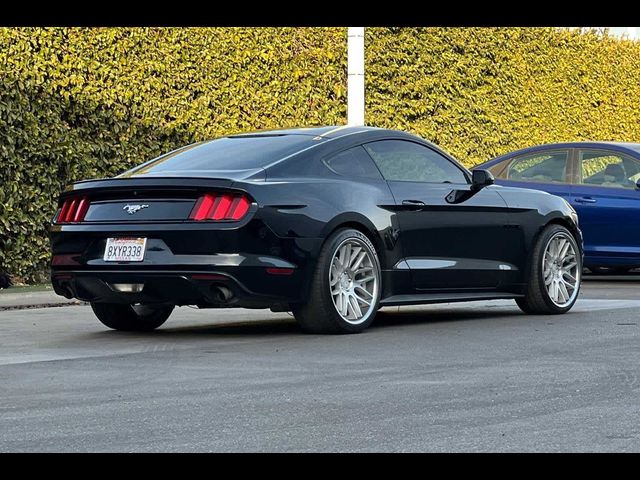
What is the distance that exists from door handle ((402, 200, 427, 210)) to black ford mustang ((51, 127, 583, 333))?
11mm

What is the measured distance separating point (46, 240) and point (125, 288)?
18.2 ft

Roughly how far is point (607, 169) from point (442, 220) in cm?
610

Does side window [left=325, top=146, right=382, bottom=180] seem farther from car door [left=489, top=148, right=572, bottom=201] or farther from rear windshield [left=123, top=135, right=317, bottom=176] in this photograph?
car door [left=489, top=148, right=572, bottom=201]

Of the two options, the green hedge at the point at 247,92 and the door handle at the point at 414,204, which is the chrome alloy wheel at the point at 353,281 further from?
the green hedge at the point at 247,92

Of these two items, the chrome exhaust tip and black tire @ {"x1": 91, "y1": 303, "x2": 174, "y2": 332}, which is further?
black tire @ {"x1": 91, "y1": 303, "x2": 174, "y2": 332}

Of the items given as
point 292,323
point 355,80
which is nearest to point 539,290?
point 292,323

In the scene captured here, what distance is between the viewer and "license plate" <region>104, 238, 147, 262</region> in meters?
10.4

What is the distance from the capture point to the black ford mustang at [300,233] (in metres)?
10.2

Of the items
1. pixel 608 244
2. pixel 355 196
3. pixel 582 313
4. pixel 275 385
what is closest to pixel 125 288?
pixel 355 196

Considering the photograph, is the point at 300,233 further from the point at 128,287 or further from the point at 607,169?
the point at 607,169

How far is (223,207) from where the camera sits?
10.2 m

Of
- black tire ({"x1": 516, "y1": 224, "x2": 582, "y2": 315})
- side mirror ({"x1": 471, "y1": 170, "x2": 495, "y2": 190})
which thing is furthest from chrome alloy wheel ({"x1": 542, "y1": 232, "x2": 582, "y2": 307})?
side mirror ({"x1": 471, "y1": 170, "x2": 495, "y2": 190})

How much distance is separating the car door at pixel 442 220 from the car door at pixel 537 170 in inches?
208
